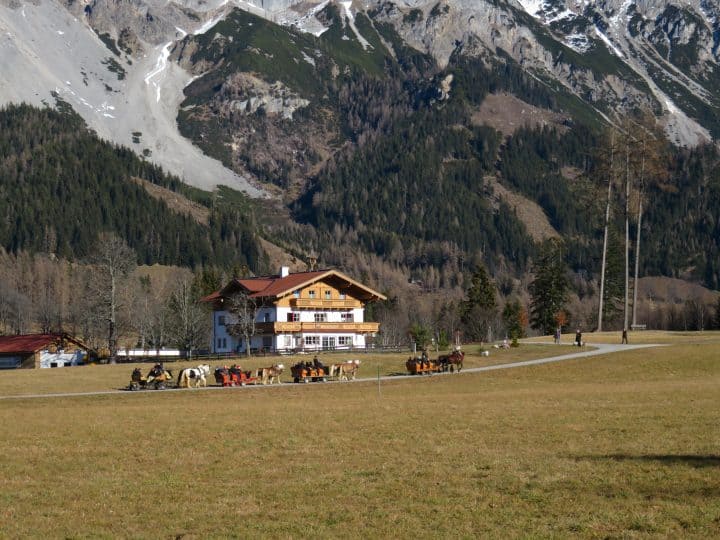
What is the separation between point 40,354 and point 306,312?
92.1ft

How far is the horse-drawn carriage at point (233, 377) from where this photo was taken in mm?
58906

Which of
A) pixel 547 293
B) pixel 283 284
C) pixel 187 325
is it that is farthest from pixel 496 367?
pixel 547 293

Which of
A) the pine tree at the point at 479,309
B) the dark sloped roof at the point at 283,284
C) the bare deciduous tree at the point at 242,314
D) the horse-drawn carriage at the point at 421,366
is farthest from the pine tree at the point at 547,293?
the horse-drawn carriage at the point at 421,366

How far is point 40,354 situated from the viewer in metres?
102

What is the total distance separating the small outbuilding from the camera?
101312 mm

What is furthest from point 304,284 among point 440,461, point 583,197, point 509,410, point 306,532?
point 306,532

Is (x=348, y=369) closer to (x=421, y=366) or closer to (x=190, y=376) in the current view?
(x=421, y=366)

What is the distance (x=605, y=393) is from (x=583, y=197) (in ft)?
189

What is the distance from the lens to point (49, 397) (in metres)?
53.4

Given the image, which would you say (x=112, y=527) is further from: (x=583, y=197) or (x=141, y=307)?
(x=141, y=307)

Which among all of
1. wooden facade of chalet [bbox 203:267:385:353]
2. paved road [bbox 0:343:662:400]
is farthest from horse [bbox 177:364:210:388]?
wooden facade of chalet [bbox 203:267:385:353]

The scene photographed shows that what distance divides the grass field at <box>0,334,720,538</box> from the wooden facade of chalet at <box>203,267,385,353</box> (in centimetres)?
5787

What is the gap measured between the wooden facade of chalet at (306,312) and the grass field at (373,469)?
57871 mm

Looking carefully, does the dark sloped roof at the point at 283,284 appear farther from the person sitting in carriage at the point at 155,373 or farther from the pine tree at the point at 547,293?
the person sitting in carriage at the point at 155,373
